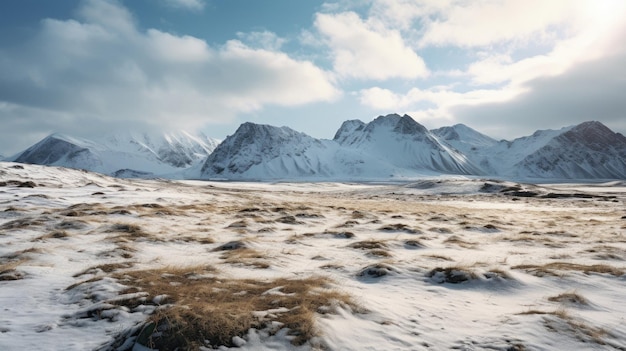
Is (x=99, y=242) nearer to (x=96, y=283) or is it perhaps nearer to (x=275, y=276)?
(x=96, y=283)

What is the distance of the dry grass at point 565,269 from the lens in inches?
482

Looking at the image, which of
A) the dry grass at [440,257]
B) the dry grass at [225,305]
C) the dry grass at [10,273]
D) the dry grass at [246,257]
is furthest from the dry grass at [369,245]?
the dry grass at [10,273]

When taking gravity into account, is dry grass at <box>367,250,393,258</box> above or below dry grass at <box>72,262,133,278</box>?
below

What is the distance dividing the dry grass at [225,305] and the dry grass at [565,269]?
23.6ft

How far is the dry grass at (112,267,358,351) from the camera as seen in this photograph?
6469mm

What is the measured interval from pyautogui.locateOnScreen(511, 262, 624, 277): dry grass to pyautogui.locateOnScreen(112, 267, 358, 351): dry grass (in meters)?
7.20

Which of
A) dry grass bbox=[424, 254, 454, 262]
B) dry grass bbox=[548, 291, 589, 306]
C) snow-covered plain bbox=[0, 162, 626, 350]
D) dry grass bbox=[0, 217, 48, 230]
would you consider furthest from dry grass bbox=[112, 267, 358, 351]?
dry grass bbox=[0, 217, 48, 230]

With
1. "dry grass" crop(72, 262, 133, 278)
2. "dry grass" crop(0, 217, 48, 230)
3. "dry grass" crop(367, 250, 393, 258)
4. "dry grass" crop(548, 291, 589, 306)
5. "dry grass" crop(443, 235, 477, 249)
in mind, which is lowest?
"dry grass" crop(443, 235, 477, 249)

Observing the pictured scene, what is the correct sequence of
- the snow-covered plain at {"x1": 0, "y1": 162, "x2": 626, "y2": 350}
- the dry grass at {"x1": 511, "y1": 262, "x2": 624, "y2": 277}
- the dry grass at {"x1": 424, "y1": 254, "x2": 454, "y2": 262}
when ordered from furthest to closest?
the dry grass at {"x1": 424, "y1": 254, "x2": 454, "y2": 262} → the dry grass at {"x1": 511, "y1": 262, "x2": 624, "y2": 277} → the snow-covered plain at {"x1": 0, "y1": 162, "x2": 626, "y2": 350}

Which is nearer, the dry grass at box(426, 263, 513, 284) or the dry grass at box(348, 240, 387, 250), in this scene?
the dry grass at box(426, 263, 513, 284)

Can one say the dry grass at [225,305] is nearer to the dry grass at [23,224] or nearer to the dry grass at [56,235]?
the dry grass at [56,235]

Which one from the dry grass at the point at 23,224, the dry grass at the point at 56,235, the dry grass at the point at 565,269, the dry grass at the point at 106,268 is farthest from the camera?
the dry grass at the point at 23,224

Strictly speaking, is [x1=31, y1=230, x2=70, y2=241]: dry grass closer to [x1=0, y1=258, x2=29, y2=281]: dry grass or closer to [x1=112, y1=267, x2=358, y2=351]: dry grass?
[x1=0, y1=258, x2=29, y2=281]: dry grass

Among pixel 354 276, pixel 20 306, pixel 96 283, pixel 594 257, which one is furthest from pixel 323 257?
pixel 594 257
